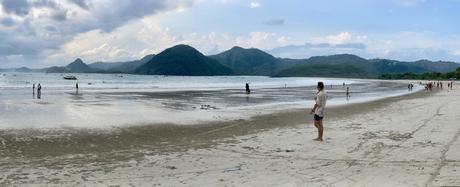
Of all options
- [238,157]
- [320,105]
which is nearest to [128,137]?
[238,157]

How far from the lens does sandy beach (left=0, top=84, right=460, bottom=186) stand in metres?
9.63

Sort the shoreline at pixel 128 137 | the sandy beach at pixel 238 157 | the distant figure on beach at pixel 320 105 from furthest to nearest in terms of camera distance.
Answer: the distant figure on beach at pixel 320 105 → the shoreline at pixel 128 137 → the sandy beach at pixel 238 157

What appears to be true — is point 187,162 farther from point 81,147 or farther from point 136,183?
point 81,147

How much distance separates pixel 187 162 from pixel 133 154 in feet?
6.79

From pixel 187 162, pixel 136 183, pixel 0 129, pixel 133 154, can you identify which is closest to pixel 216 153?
pixel 187 162

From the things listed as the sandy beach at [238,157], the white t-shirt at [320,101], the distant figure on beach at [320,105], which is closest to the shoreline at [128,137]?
the sandy beach at [238,157]

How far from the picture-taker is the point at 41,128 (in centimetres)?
1898

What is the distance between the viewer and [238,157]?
40.4 ft

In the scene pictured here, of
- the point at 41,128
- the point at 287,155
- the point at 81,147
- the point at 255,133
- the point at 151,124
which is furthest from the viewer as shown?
the point at 151,124

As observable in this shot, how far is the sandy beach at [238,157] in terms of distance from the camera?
31.6 ft

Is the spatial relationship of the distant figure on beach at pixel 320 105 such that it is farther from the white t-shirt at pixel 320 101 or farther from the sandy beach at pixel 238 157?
the sandy beach at pixel 238 157

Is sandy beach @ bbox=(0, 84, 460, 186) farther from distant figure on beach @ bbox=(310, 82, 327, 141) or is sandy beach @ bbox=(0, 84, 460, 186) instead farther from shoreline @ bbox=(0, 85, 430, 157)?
distant figure on beach @ bbox=(310, 82, 327, 141)

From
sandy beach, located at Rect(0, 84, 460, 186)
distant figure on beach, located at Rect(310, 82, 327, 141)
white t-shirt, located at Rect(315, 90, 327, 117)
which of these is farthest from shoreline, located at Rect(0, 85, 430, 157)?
white t-shirt, located at Rect(315, 90, 327, 117)

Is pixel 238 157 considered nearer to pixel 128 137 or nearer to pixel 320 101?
pixel 320 101
